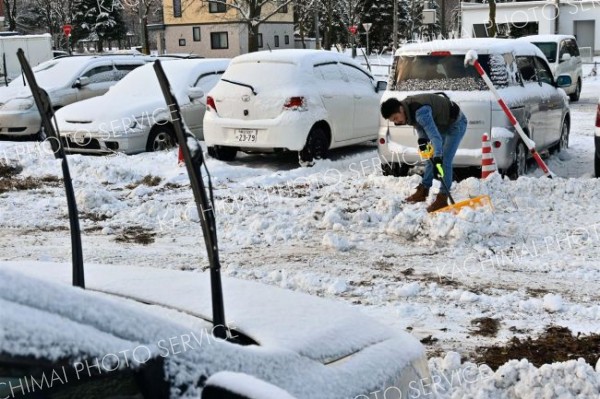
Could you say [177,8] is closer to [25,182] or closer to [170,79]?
[170,79]

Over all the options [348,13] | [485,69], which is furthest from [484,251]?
[348,13]

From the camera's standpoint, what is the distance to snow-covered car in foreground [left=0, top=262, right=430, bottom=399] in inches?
70.3

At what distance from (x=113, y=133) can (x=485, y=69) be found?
5669mm

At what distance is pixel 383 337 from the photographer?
2693 mm

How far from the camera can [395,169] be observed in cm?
995

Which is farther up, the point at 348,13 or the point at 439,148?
the point at 348,13

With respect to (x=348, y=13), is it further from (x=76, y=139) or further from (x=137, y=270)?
(x=137, y=270)

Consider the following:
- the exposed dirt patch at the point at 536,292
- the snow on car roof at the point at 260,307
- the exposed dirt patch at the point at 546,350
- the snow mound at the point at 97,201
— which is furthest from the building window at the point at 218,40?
the snow on car roof at the point at 260,307

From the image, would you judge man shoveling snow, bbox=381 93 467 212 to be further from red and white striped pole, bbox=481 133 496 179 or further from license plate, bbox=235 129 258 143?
license plate, bbox=235 129 258 143

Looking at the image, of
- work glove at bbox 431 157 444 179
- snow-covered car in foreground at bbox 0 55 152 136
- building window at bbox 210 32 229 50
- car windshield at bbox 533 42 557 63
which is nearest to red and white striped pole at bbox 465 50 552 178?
work glove at bbox 431 157 444 179

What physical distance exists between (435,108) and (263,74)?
3681mm

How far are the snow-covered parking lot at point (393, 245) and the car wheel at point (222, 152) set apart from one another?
0.62 metres

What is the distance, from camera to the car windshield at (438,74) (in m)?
9.42

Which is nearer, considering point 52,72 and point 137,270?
point 137,270
